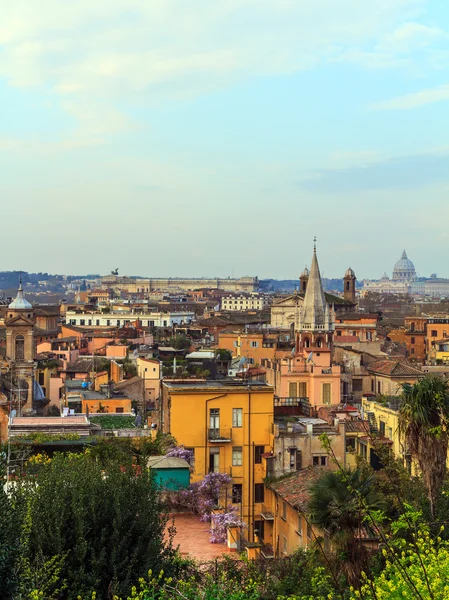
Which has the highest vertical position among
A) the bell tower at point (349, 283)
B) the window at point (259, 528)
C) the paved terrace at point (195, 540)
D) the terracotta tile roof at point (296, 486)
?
the bell tower at point (349, 283)

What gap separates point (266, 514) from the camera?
1862cm

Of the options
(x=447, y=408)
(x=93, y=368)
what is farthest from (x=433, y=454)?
(x=93, y=368)

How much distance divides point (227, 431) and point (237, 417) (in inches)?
14.1

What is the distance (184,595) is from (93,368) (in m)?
39.2

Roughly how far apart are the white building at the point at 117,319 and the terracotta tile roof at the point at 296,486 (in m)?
75.6

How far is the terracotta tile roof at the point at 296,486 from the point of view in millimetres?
16656

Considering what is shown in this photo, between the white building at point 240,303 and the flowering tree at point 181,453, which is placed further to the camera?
the white building at point 240,303

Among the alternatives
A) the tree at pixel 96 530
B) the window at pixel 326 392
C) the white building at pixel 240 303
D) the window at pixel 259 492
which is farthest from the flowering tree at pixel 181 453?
the white building at pixel 240 303

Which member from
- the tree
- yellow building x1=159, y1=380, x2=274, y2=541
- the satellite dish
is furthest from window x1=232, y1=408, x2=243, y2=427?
the satellite dish

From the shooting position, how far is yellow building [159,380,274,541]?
767 inches

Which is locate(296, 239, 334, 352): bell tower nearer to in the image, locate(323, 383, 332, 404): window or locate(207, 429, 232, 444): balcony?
locate(323, 383, 332, 404): window

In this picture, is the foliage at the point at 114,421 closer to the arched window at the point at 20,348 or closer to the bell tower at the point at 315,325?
the arched window at the point at 20,348

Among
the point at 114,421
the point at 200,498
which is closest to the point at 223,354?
the point at 114,421

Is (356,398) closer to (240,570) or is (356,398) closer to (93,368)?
(93,368)
